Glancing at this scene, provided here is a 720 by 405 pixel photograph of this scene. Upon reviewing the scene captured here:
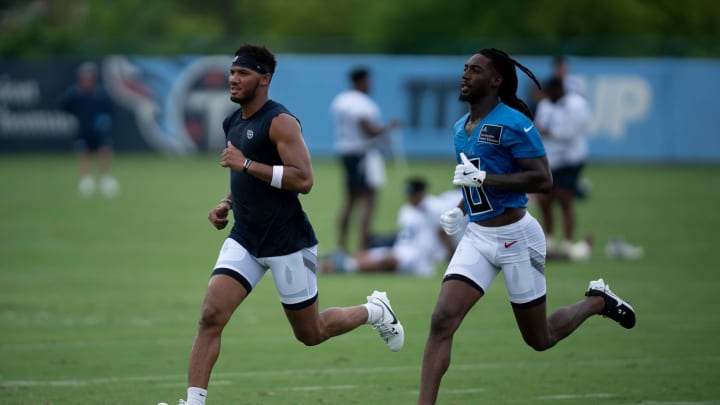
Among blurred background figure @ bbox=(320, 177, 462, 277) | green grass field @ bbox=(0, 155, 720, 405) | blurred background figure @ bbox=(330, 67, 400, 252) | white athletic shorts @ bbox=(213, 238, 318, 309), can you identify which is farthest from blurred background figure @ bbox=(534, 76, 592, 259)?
white athletic shorts @ bbox=(213, 238, 318, 309)

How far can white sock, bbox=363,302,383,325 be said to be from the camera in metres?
8.86

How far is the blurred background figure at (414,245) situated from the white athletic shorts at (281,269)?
7.78m

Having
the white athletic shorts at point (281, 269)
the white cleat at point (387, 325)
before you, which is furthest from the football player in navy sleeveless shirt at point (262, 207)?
the white cleat at point (387, 325)

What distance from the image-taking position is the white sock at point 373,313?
886cm

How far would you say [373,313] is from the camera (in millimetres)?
8883

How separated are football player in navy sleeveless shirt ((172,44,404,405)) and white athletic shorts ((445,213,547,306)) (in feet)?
3.44

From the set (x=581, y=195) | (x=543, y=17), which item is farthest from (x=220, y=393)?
(x=543, y=17)

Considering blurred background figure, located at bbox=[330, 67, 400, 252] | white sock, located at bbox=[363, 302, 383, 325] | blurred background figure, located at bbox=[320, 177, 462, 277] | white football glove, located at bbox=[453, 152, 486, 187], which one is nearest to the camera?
white football glove, located at bbox=[453, 152, 486, 187]

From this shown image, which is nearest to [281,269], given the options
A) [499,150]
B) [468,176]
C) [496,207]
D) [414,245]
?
[468,176]

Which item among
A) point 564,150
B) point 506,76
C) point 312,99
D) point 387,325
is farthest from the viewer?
point 312,99

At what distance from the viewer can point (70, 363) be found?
1024 centimetres

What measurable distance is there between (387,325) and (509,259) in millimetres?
1490

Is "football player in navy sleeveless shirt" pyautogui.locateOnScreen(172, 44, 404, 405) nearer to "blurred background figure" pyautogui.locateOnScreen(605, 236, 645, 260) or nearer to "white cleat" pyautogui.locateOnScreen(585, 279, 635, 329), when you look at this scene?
"white cleat" pyautogui.locateOnScreen(585, 279, 635, 329)

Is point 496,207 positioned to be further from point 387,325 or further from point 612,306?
point 387,325
